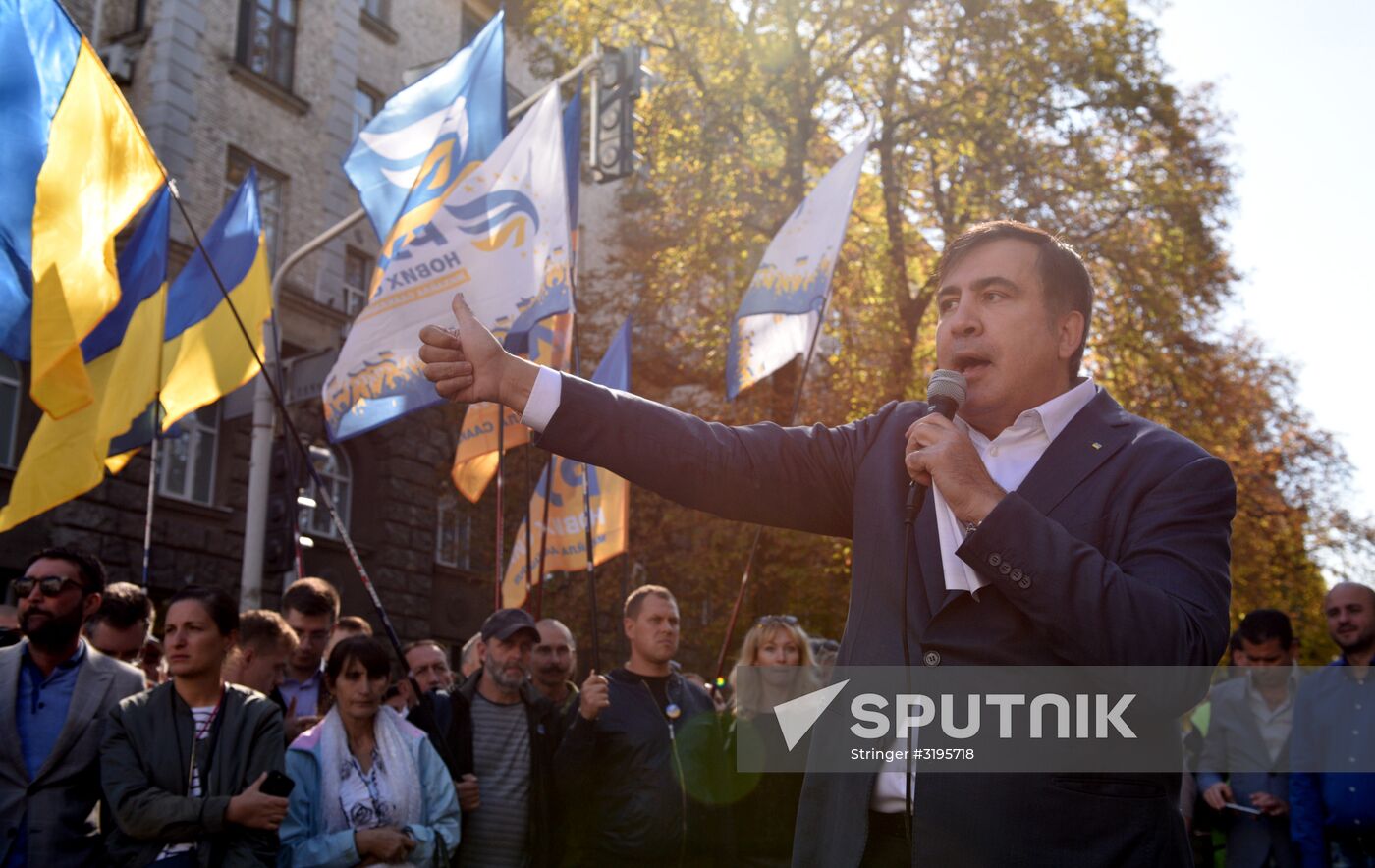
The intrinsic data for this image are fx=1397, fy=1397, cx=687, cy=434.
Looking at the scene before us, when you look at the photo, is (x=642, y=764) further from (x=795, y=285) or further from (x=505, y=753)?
(x=795, y=285)

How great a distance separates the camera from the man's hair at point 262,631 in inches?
270

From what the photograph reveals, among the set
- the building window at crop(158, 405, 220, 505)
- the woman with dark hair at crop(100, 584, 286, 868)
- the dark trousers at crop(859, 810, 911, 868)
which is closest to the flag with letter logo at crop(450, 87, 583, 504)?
the woman with dark hair at crop(100, 584, 286, 868)

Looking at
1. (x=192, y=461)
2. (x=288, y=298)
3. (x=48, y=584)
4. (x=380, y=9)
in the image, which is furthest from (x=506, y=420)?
(x=380, y=9)

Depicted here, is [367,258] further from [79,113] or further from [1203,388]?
[79,113]

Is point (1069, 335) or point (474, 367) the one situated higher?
point (1069, 335)

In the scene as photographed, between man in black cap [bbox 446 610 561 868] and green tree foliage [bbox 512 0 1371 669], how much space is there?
32.9 ft

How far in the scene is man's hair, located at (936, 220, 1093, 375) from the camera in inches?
111

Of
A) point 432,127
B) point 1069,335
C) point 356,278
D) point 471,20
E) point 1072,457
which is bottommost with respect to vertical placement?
point 1072,457

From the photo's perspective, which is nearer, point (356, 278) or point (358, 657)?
point (358, 657)

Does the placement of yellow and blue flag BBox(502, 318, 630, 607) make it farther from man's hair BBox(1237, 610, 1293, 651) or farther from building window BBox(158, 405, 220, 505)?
building window BBox(158, 405, 220, 505)

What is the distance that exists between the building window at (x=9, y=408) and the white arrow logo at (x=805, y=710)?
14.7 metres

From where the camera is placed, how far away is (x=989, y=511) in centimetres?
233

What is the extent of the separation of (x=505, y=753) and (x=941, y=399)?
4906mm

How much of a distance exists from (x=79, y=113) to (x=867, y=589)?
5500mm
